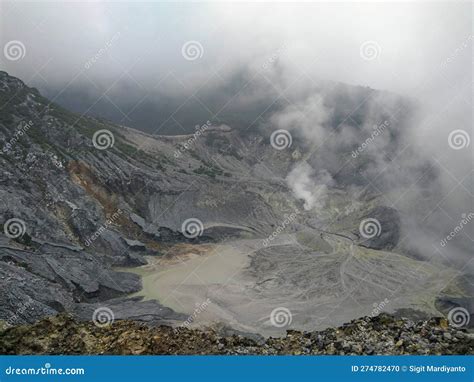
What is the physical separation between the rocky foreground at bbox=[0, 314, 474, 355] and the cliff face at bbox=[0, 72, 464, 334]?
1477 centimetres

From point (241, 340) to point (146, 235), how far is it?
56158 mm

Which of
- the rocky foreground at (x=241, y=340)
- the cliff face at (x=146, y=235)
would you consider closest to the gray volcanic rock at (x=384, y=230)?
the cliff face at (x=146, y=235)

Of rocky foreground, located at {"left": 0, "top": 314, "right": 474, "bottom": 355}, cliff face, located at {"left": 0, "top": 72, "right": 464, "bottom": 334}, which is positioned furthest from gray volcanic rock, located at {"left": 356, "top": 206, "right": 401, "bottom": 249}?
rocky foreground, located at {"left": 0, "top": 314, "right": 474, "bottom": 355}

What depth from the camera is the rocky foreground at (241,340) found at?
15984mm

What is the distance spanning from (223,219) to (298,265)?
2414 cm

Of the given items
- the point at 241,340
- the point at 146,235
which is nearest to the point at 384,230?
the point at 146,235

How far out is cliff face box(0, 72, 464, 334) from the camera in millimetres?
45375

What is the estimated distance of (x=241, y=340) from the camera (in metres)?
18.8

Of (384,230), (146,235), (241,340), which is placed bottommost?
(146,235)

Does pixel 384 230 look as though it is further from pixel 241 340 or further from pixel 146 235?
pixel 241 340

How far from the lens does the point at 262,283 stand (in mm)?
58875

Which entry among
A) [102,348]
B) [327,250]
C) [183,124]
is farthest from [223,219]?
[183,124]

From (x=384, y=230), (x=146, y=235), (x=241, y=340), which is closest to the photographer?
(x=241, y=340)

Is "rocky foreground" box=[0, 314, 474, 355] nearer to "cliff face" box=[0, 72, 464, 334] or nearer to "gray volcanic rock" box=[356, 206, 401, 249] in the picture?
"cliff face" box=[0, 72, 464, 334]
